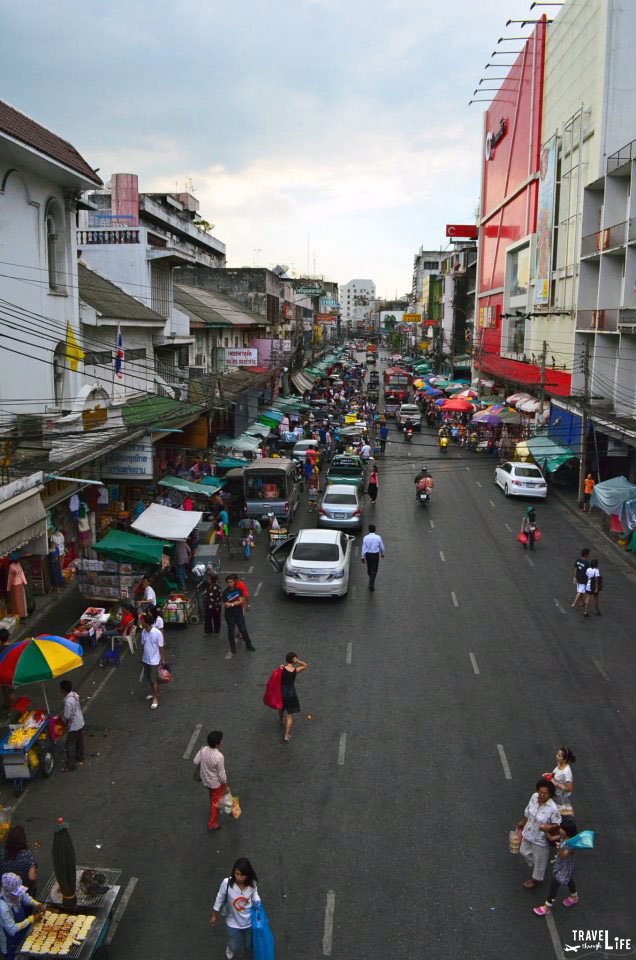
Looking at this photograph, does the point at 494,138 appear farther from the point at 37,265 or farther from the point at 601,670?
the point at 601,670

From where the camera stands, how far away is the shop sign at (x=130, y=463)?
21625 millimetres

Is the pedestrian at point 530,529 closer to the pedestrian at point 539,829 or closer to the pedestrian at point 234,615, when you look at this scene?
the pedestrian at point 234,615

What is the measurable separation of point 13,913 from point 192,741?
4640 mm

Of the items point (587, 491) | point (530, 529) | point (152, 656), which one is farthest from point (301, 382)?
point (152, 656)

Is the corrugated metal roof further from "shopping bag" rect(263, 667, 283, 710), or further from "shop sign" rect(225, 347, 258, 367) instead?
"shop sign" rect(225, 347, 258, 367)

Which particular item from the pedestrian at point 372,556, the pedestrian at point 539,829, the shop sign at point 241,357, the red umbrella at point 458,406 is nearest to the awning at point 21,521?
the pedestrian at point 372,556

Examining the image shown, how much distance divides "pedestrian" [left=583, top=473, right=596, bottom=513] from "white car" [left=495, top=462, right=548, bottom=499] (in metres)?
1.68

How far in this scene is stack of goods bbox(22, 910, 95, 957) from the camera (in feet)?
23.7

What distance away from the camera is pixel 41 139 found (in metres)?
17.6

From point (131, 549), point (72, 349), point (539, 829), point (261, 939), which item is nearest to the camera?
point (261, 939)

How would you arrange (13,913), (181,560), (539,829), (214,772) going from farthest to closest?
(181,560) < (214,772) < (539,829) < (13,913)

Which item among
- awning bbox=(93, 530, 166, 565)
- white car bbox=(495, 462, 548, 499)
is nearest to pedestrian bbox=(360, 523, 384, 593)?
awning bbox=(93, 530, 166, 565)

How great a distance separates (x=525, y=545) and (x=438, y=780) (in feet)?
47.7

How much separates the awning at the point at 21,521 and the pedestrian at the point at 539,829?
9245 mm
